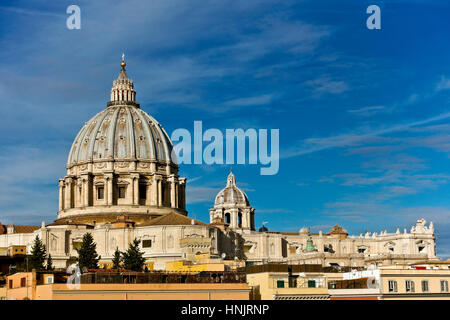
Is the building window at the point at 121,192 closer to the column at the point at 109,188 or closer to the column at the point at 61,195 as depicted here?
the column at the point at 109,188

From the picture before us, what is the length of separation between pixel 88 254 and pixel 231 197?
51.0 metres

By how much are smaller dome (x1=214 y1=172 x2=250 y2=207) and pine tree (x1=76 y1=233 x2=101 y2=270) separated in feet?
140

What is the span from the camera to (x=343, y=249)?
150750 millimetres

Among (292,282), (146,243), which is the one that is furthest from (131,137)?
(292,282)

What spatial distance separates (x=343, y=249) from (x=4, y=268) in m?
62.7

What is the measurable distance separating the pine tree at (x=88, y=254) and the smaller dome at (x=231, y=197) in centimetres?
4267

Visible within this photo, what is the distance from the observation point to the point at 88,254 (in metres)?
113

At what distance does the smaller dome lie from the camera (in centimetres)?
15950

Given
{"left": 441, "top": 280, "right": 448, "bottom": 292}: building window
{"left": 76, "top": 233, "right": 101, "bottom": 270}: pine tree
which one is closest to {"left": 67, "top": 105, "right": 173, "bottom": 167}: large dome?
{"left": 76, "top": 233, "right": 101, "bottom": 270}: pine tree

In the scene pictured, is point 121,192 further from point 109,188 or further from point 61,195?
point 61,195

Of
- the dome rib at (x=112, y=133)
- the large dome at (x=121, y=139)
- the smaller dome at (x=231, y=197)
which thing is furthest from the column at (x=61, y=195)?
the smaller dome at (x=231, y=197)

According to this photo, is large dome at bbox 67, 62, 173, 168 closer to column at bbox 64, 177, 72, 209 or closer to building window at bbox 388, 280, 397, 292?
column at bbox 64, 177, 72, 209
